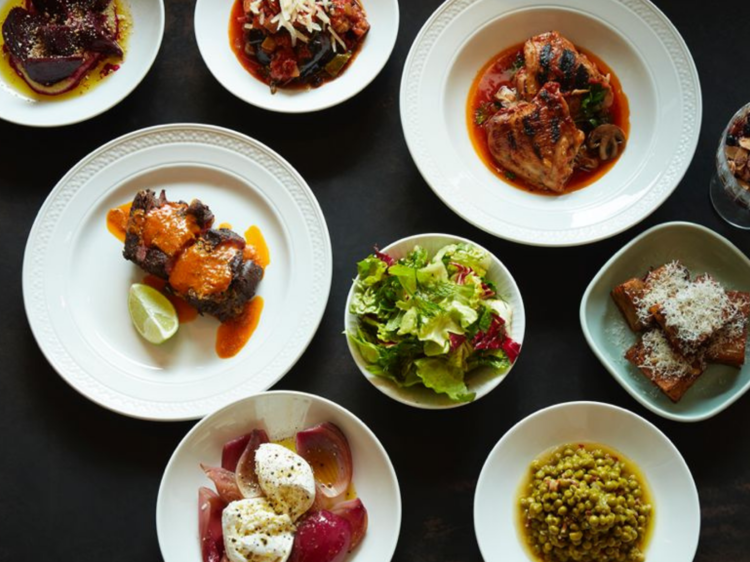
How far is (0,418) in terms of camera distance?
15.1 ft

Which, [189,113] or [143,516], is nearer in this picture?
[143,516]

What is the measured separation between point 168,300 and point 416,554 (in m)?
1.87

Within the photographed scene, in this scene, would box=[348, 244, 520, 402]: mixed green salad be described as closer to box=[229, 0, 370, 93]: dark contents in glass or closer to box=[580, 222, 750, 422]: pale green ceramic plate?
box=[580, 222, 750, 422]: pale green ceramic plate

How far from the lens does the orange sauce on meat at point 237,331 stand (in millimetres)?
4512

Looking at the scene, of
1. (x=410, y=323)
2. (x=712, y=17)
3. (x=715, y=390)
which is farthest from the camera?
(x=712, y=17)

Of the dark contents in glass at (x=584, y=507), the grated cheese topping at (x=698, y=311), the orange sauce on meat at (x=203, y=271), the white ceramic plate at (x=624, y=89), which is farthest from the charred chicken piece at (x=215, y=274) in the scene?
the grated cheese topping at (x=698, y=311)

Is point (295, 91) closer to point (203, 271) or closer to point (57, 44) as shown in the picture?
point (203, 271)

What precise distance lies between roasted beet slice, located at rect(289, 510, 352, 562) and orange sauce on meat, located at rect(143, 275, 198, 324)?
4.11ft

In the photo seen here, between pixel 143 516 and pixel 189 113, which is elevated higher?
pixel 189 113

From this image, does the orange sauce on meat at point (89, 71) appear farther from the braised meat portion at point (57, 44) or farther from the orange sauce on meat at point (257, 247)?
the orange sauce on meat at point (257, 247)

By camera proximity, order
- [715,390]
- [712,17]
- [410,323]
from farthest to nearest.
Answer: [712,17] → [715,390] → [410,323]

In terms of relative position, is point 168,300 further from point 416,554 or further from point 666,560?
point 666,560

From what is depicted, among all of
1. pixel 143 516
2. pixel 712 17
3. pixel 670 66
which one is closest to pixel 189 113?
pixel 143 516

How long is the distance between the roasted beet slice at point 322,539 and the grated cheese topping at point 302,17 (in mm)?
2532
